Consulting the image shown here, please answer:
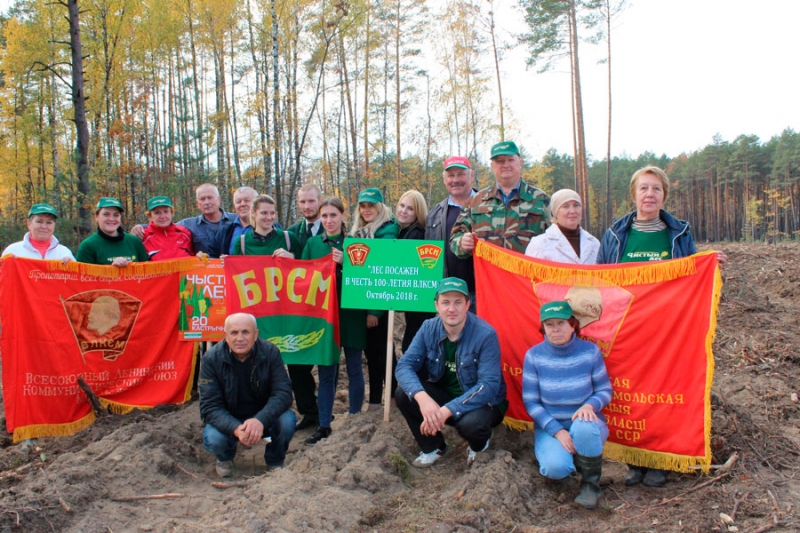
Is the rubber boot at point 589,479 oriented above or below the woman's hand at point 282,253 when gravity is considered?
below

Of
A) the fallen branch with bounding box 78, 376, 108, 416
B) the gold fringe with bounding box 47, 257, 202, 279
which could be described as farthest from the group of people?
the fallen branch with bounding box 78, 376, 108, 416

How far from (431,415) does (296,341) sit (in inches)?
76.2

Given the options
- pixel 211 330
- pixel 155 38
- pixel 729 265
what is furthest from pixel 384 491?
pixel 155 38

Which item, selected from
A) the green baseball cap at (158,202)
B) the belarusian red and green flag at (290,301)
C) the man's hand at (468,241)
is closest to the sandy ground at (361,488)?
the belarusian red and green flag at (290,301)

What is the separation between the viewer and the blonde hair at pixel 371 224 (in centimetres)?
507

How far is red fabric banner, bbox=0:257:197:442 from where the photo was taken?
16.3ft

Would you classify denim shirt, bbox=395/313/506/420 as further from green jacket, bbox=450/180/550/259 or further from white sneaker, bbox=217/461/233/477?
white sneaker, bbox=217/461/233/477

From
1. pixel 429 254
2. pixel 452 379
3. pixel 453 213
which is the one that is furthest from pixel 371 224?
pixel 452 379

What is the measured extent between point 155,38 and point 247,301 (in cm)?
2374

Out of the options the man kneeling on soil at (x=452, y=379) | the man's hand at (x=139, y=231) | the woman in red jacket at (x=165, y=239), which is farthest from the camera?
the man's hand at (x=139, y=231)

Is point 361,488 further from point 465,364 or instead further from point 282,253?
point 282,253

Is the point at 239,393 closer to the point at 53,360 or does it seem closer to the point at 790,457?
the point at 53,360

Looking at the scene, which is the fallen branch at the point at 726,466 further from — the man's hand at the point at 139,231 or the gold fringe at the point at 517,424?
the man's hand at the point at 139,231

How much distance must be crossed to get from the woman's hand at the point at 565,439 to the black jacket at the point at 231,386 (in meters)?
2.22
